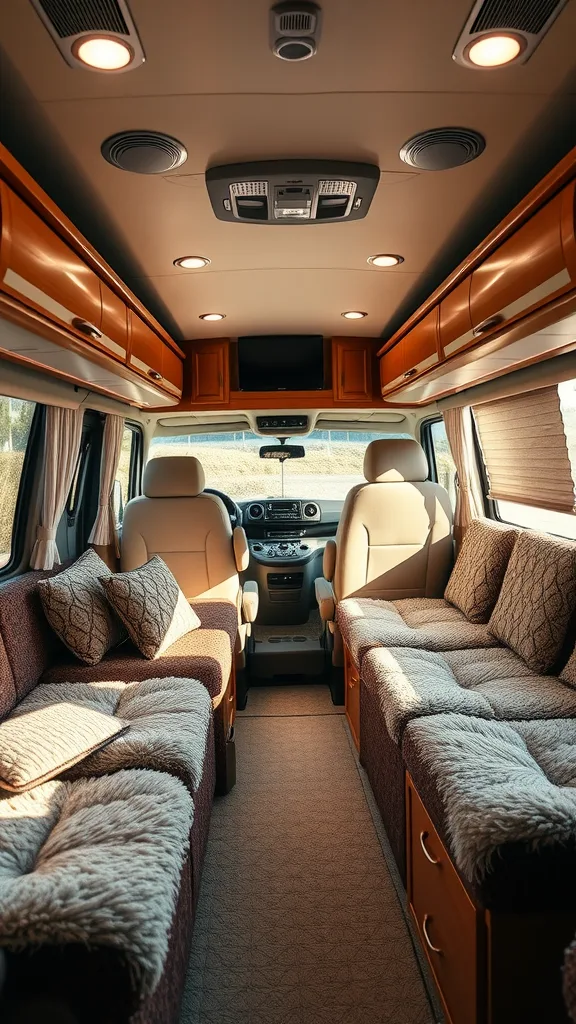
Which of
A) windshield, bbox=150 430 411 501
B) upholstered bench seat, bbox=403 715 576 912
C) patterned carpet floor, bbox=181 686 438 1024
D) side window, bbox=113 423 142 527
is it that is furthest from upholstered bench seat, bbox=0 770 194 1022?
windshield, bbox=150 430 411 501

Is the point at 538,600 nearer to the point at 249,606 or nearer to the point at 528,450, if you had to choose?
the point at 528,450

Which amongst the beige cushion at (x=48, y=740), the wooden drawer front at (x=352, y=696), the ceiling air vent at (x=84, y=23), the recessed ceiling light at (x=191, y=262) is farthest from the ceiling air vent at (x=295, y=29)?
the wooden drawer front at (x=352, y=696)

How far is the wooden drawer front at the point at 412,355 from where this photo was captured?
2.98 m

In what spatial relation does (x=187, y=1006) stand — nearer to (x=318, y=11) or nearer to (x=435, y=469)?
(x=318, y=11)

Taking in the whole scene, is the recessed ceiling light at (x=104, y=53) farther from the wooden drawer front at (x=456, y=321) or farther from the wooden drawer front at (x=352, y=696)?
the wooden drawer front at (x=352, y=696)

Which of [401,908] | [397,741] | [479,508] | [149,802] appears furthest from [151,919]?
[479,508]

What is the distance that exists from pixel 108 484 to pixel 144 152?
94.2 inches

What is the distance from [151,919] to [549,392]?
2596 millimetres

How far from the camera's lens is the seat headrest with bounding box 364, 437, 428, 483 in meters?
3.86

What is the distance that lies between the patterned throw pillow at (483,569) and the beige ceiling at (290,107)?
58.1 inches

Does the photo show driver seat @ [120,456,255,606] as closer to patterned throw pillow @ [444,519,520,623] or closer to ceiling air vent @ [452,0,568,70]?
patterned throw pillow @ [444,519,520,623]

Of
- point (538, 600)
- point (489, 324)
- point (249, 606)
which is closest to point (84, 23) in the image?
point (489, 324)

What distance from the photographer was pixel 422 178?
2035 millimetres

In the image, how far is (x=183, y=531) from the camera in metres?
3.80
